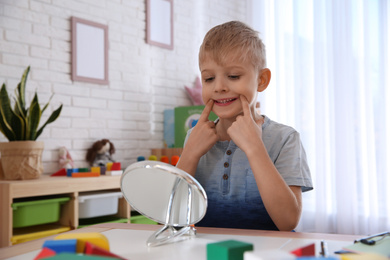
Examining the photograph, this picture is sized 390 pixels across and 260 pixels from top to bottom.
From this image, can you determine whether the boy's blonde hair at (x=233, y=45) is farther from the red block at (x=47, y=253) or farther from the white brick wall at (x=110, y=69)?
the white brick wall at (x=110, y=69)

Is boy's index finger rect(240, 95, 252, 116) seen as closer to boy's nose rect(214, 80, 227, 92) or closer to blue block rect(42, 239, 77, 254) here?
boy's nose rect(214, 80, 227, 92)

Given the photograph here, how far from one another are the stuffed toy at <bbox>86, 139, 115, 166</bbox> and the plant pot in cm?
60

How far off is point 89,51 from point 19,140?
0.92m

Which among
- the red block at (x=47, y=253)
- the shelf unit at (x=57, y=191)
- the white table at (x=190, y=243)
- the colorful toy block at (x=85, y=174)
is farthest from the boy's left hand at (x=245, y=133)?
the colorful toy block at (x=85, y=174)

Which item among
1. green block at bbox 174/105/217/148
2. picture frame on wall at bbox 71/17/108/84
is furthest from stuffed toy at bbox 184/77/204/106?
picture frame on wall at bbox 71/17/108/84

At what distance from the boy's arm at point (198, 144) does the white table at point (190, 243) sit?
273mm

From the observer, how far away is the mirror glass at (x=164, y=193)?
67 centimetres

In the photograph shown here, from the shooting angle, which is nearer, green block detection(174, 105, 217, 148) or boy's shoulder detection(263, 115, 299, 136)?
boy's shoulder detection(263, 115, 299, 136)

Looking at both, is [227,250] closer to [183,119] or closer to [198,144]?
[198,144]

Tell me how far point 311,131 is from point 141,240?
2556 mm

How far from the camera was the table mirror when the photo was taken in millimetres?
676

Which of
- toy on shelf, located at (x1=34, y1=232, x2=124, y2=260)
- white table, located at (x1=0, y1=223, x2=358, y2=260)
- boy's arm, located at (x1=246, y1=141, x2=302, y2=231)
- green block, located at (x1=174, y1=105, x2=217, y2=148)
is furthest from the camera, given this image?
green block, located at (x1=174, y1=105, x2=217, y2=148)

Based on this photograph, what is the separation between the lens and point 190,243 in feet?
2.31

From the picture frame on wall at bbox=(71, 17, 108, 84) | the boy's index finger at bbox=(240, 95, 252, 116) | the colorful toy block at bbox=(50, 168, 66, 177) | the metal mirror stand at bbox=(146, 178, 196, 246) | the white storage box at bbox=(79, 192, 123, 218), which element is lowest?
the white storage box at bbox=(79, 192, 123, 218)
